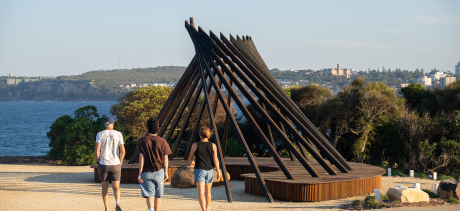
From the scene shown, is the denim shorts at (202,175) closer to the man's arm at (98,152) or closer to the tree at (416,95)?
the man's arm at (98,152)

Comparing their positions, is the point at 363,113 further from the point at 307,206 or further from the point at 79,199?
the point at 79,199

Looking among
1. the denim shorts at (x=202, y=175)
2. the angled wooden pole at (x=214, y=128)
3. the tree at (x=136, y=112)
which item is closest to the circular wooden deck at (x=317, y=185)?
the angled wooden pole at (x=214, y=128)

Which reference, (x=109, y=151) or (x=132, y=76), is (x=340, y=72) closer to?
(x=132, y=76)

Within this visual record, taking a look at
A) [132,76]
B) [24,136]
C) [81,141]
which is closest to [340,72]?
[132,76]

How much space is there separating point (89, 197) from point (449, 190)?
29.7ft

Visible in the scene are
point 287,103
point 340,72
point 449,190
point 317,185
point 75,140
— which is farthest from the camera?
point 340,72

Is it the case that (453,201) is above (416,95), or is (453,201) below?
below

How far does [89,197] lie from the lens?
1036cm

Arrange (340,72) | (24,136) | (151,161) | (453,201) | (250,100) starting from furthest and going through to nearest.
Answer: (340,72) < (24,136) < (250,100) < (453,201) < (151,161)

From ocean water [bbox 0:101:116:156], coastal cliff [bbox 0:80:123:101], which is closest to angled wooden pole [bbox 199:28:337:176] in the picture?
ocean water [bbox 0:101:116:156]

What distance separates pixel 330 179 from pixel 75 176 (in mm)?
9284

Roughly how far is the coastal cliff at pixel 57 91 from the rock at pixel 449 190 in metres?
102

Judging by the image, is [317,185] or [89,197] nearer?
[317,185]

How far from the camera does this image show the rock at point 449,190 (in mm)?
9508
